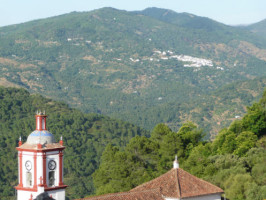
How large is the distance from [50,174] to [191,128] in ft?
144

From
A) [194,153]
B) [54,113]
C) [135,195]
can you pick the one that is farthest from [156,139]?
[54,113]

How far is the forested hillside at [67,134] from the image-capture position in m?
117

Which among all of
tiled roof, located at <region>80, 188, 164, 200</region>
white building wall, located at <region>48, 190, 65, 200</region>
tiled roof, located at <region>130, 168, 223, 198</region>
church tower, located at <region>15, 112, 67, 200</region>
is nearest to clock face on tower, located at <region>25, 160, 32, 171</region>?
church tower, located at <region>15, 112, 67, 200</region>

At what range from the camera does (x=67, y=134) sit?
14412cm

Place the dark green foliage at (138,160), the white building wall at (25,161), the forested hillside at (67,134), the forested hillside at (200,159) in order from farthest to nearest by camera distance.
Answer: the forested hillside at (67,134) → the dark green foliage at (138,160) → the forested hillside at (200,159) → the white building wall at (25,161)

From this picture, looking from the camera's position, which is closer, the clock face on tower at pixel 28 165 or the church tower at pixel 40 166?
the church tower at pixel 40 166

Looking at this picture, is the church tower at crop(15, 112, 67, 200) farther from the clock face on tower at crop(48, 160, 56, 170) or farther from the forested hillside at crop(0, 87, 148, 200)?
the forested hillside at crop(0, 87, 148, 200)

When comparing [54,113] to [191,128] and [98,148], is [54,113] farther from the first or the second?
[191,128]

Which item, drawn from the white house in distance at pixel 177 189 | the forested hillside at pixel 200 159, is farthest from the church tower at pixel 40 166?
the forested hillside at pixel 200 159

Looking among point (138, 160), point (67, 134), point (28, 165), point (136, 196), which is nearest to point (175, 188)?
point (136, 196)

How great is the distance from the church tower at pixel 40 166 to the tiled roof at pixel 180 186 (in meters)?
6.47

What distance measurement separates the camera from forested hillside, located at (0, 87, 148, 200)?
116938mm

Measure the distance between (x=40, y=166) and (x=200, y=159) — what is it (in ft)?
77.4

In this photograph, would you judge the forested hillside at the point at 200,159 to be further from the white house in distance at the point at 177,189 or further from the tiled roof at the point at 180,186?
the tiled roof at the point at 180,186
